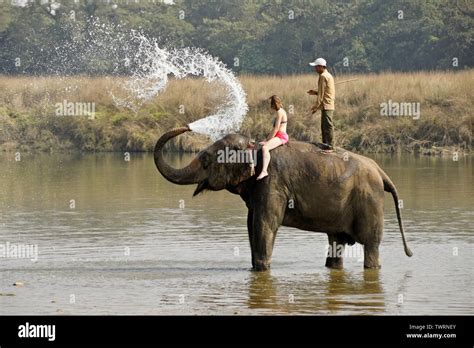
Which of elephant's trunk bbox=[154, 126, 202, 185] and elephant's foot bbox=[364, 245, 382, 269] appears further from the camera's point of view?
elephant's foot bbox=[364, 245, 382, 269]

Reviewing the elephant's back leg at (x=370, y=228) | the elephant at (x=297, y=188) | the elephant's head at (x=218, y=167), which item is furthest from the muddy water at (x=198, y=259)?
the elephant's head at (x=218, y=167)

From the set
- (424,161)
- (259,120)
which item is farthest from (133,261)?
(259,120)

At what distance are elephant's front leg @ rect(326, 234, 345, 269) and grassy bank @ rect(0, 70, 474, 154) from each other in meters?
20.2

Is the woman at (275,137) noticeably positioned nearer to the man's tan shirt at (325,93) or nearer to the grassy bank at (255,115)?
the man's tan shirt at (325,93)

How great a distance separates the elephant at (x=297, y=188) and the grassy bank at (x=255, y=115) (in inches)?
810

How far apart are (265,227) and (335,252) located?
1.15 meters

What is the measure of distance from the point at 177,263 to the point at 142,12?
6853 centimetres

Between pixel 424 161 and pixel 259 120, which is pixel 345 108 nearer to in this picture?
pixel 259 120

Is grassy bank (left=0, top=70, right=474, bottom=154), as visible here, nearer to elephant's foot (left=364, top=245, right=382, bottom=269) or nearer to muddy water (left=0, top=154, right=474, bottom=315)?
muddy water (left=0, top=154, right=474, bottom=315)

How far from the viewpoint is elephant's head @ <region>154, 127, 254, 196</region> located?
17.1 metres

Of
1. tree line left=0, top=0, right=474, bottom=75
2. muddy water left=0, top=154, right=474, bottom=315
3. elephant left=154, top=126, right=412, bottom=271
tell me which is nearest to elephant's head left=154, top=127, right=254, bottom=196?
elephant left=154, top=126, right=412, bottom=271

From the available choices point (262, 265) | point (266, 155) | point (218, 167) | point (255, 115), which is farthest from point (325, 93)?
point (255, 115)

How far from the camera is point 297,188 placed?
17.2 m

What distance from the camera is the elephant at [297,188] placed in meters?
17.1
